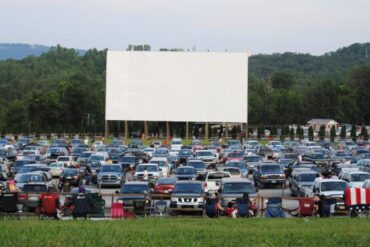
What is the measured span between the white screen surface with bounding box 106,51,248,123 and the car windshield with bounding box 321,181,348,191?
2614 inches

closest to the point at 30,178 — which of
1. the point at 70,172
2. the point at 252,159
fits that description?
the point at 70,172

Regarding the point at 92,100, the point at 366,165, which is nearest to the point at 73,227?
the point at 366,165

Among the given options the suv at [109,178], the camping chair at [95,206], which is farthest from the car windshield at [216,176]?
the camping chair at [95,206]

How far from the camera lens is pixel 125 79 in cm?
9844

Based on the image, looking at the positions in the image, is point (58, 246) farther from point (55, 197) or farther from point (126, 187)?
point (126, 187)

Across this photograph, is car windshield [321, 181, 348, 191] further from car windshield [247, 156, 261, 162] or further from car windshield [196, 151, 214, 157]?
car windshield [196, 151, 214, 157]

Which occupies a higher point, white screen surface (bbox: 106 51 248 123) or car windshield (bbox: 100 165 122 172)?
white screen surface (bbox: 106 51 248 123)

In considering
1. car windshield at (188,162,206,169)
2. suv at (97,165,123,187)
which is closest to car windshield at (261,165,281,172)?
car windshield at (188,162,206,169)

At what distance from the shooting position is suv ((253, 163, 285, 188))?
42.4 meters

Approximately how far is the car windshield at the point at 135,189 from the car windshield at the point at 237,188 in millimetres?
2992

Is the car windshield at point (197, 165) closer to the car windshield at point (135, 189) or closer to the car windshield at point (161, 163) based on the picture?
the car windshield at point (161, 163)

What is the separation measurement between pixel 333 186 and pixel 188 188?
5.57 metres

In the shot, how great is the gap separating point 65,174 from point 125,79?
184 feet

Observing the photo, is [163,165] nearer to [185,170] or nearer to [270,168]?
[185,170]
